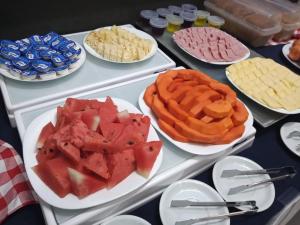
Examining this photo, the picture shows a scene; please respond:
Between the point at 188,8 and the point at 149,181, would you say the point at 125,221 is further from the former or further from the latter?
the point at 188,8

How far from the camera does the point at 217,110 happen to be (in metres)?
0.86

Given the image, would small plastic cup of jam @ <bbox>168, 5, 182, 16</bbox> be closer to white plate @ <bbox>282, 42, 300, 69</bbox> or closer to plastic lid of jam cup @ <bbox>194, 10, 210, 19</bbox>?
plastic lid of jam cup @ <bbox>194, 10, 210, 19</bbox>

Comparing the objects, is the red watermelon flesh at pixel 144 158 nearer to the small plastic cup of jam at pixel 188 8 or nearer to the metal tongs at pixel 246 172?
the metal tongs at pixel 246 172

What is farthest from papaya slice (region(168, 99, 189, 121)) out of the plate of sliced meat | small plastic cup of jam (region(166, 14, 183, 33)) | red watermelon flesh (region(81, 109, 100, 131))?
small plastic cup of jam (region(166, 14, 183, 33))

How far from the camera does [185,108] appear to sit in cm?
89

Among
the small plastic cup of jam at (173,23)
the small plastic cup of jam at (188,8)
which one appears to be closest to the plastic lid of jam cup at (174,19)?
the small plastic cup of jam at (173,23)

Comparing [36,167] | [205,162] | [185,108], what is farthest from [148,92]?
[36,167]

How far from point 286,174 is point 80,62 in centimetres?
85

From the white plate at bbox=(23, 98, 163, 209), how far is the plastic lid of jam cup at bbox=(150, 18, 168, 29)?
2.50 ft

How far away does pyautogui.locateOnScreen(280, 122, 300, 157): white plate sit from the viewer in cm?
102

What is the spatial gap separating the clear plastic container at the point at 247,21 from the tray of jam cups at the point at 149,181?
801 mm

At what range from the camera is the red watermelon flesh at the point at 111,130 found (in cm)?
74

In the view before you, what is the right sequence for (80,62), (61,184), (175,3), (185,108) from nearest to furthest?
(61,184) → (185,108) → (80,62) → (175,3)

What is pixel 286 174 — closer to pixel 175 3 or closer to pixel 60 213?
pixel 60 213
